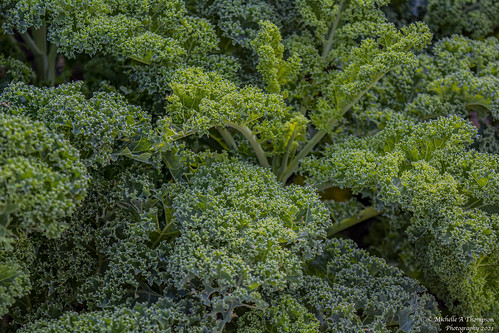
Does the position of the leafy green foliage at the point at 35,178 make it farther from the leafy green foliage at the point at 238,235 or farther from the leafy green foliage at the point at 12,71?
the leafy green foliage at the point at 12,71

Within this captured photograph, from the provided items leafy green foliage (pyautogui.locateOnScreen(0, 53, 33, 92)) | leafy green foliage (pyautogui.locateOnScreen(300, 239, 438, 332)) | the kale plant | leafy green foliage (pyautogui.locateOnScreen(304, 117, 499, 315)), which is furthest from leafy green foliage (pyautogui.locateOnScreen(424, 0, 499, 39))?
leafy green foliage (pyautogui.locateOnScreen(0, 53, 33, 92))

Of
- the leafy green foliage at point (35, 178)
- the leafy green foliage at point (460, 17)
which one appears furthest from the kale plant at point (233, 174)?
the leafy green foliage at point (460, 17)

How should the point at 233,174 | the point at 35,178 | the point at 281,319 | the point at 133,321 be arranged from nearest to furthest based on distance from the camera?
the point at 35,178, the point at 133,321, the point at 281,319, the point at 233,174

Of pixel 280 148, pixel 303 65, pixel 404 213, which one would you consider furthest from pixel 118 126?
pixel 404 213

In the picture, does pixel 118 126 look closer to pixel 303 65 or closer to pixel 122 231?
pixel 122 231

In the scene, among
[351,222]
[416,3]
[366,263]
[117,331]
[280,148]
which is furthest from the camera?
[416,3]

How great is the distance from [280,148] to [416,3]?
1.16 m

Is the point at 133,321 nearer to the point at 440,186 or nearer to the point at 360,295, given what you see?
the point at 360,295

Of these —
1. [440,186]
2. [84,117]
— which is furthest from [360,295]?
[84,117]

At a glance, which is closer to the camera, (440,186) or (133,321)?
(133,321)

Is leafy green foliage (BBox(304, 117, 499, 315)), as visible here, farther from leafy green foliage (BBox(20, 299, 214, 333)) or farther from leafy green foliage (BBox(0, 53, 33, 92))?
leafy green foliage (BBox(0, 53, 33, 92))

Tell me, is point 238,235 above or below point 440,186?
below

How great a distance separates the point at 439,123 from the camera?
1.89m

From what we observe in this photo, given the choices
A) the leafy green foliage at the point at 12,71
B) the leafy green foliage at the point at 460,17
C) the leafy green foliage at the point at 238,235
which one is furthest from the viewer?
the leafy green foliage at the point at 460,17
